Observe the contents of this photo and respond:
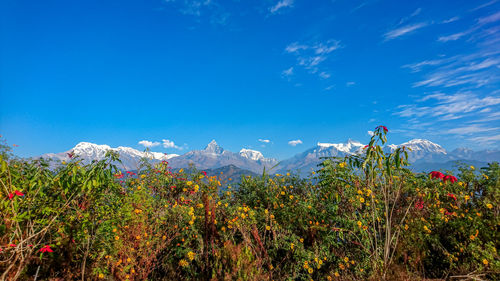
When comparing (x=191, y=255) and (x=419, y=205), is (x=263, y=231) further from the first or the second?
(x=419, y=205)

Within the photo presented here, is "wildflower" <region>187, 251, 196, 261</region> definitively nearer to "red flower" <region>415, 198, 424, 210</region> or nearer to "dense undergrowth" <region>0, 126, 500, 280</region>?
"dense undergrowth" <region>0, 126, 500, 280</region>

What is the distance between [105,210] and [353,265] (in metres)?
4.00

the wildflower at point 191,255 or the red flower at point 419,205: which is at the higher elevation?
the red flower at point 419,205

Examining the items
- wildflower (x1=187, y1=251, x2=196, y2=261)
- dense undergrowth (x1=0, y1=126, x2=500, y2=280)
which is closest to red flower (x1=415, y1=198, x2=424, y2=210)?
dense undergrowth (x1=0, y1=126, x2=500, y2=280)

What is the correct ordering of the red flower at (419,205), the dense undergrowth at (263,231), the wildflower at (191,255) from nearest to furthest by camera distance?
the dense undergrowth at (263,231), the wildflower at (191,255), the red flower at (419,205)

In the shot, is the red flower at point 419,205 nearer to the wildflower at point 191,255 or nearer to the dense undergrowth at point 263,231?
the dense undergrowth at point 263,231

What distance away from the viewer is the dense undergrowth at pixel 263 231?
9.68ft

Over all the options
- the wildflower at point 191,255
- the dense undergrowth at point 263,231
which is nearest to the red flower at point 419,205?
the dense undergrowth at point 263,231

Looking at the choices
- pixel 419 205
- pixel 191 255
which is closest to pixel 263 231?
pixel 191 255

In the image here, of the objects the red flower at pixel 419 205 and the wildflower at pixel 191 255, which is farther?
the red flower at pixel 419 205

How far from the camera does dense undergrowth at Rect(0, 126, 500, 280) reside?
116 inches

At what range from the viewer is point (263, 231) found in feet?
13.1

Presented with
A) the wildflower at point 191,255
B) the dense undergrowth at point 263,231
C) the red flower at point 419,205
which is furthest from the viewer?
the red flower at point 419,205

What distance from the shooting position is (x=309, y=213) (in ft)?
13.4
